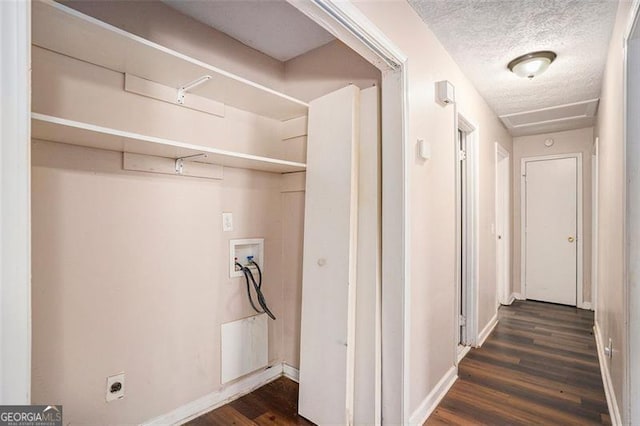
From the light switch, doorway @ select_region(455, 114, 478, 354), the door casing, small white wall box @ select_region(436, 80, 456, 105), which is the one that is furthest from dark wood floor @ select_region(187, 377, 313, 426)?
the door casing

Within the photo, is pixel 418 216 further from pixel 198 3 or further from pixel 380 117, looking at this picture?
pixel 198 3

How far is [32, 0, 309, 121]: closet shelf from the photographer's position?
1.24 m

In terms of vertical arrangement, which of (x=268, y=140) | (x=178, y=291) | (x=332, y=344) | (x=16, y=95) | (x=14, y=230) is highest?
(x=268, y=140)

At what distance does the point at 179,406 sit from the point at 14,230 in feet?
5.88

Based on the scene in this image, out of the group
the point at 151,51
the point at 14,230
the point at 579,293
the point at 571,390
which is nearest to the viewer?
the point at 14,230

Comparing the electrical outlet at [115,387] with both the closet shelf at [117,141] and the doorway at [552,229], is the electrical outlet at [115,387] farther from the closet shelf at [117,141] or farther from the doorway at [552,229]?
the doorway at [552,229]

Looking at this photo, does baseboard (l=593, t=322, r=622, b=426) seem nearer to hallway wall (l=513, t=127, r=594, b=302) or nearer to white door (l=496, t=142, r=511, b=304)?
white door (l=496, t=142, r=511, b=304)

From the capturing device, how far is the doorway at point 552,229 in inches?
174

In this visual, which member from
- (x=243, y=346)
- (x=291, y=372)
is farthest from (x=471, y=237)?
(x=243, y=346)

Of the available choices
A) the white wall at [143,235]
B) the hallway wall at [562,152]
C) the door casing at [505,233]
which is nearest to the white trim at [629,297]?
the white wall at [143,235]

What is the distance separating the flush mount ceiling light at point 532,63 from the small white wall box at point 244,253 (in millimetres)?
2420

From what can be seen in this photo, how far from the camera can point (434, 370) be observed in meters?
2.19

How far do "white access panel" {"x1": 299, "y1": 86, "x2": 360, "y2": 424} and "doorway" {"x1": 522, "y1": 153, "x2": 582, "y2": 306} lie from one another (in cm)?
400

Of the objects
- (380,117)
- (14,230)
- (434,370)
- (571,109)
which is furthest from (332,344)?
(571,109)
